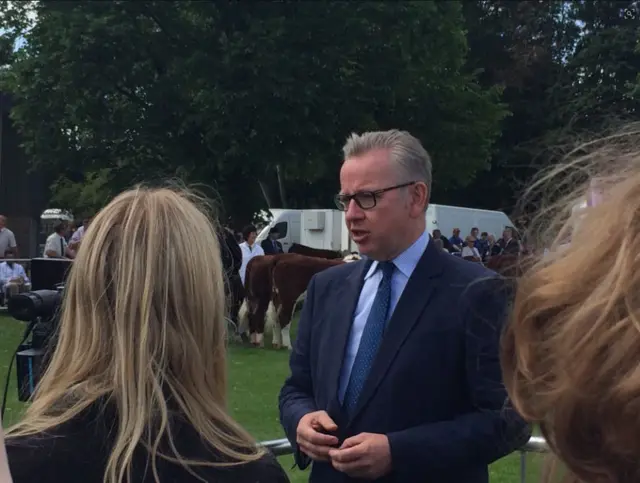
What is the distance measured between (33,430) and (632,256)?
123cm

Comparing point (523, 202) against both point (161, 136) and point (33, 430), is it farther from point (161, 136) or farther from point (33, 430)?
point (161, 136)

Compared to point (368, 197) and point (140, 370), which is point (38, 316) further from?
point (368, 197)

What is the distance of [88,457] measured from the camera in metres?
1.73

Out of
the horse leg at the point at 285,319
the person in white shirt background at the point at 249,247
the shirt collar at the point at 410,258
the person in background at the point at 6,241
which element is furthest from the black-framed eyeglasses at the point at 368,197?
the person in background at the point at 6,241

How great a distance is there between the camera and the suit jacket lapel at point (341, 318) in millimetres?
2826

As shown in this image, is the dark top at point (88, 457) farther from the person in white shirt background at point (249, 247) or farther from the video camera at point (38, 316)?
the person in white shirt background at point (249, 247)

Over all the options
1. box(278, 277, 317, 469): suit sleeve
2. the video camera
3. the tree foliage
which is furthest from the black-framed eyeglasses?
the tree foliage

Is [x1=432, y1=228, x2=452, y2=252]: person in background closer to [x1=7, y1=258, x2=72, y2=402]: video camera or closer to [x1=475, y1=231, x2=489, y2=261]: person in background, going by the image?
[x1=475, y1=231, x2=489, y2=261]: person in background

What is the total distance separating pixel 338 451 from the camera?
2.61 m

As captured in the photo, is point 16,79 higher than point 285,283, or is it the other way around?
Result: point 16,79

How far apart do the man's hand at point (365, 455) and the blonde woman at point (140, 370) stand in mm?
726

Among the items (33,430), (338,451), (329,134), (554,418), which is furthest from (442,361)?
(329,134)

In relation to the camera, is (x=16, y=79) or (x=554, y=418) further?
(x=16, y=79)

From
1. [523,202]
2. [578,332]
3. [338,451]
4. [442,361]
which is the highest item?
[523,202]
